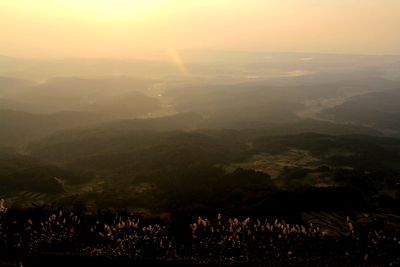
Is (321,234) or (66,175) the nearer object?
(321,234)

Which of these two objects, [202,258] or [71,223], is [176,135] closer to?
[71,223]

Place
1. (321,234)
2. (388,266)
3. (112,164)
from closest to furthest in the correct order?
1. (388,266)
2. (321,234)
3. (112,164)

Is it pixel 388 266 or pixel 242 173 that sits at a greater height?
pixel 388 266

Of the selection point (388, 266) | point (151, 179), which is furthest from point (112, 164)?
point (388, 266)

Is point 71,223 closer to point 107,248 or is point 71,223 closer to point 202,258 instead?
point 107,248

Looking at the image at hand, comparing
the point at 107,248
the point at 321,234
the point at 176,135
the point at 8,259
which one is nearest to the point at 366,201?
the point at 321,234

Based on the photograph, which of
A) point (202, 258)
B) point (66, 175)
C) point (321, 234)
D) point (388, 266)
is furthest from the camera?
point (66, 175)
